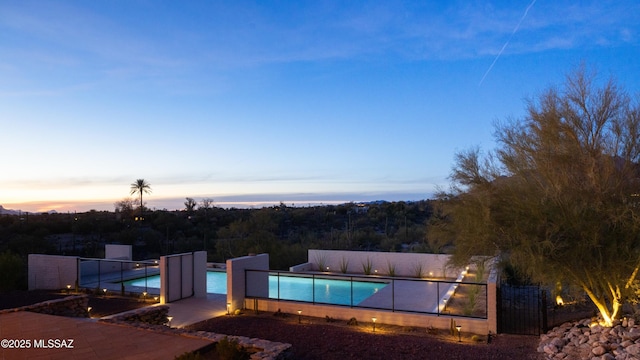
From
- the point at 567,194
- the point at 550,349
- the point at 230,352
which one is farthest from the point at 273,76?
the point at 550,349

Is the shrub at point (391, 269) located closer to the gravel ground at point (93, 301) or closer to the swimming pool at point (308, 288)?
the swimming pool at point (308, 288)

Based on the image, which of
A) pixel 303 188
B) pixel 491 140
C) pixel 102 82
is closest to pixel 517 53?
pixel 491 140

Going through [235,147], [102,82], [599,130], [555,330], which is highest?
[102,82]

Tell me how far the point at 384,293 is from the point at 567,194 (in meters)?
5.91

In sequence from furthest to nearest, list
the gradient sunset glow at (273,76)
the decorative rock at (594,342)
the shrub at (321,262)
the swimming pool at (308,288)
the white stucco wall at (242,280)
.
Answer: the shrub at (321,262) → the swimming pool at (308,288) → the gradient sunset glow at (273,76) → the white stucco wall at (242,280) → the decorative rock at (594,342)

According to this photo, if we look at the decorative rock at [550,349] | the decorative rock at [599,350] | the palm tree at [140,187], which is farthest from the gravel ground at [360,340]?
the palm tree at [140,187]

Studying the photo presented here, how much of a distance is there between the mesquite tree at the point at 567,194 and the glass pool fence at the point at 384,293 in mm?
1583

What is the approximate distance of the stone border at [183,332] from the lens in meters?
5.98

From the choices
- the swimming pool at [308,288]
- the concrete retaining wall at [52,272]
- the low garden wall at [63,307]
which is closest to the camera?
the low garden wall at [63,307]

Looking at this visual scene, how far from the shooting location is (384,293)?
11844 millimetres

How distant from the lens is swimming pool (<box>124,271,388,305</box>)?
1271cm

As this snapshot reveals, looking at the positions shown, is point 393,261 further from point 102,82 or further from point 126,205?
point 126,205

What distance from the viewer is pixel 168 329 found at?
23.9 feet

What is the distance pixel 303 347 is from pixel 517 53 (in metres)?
12.3
